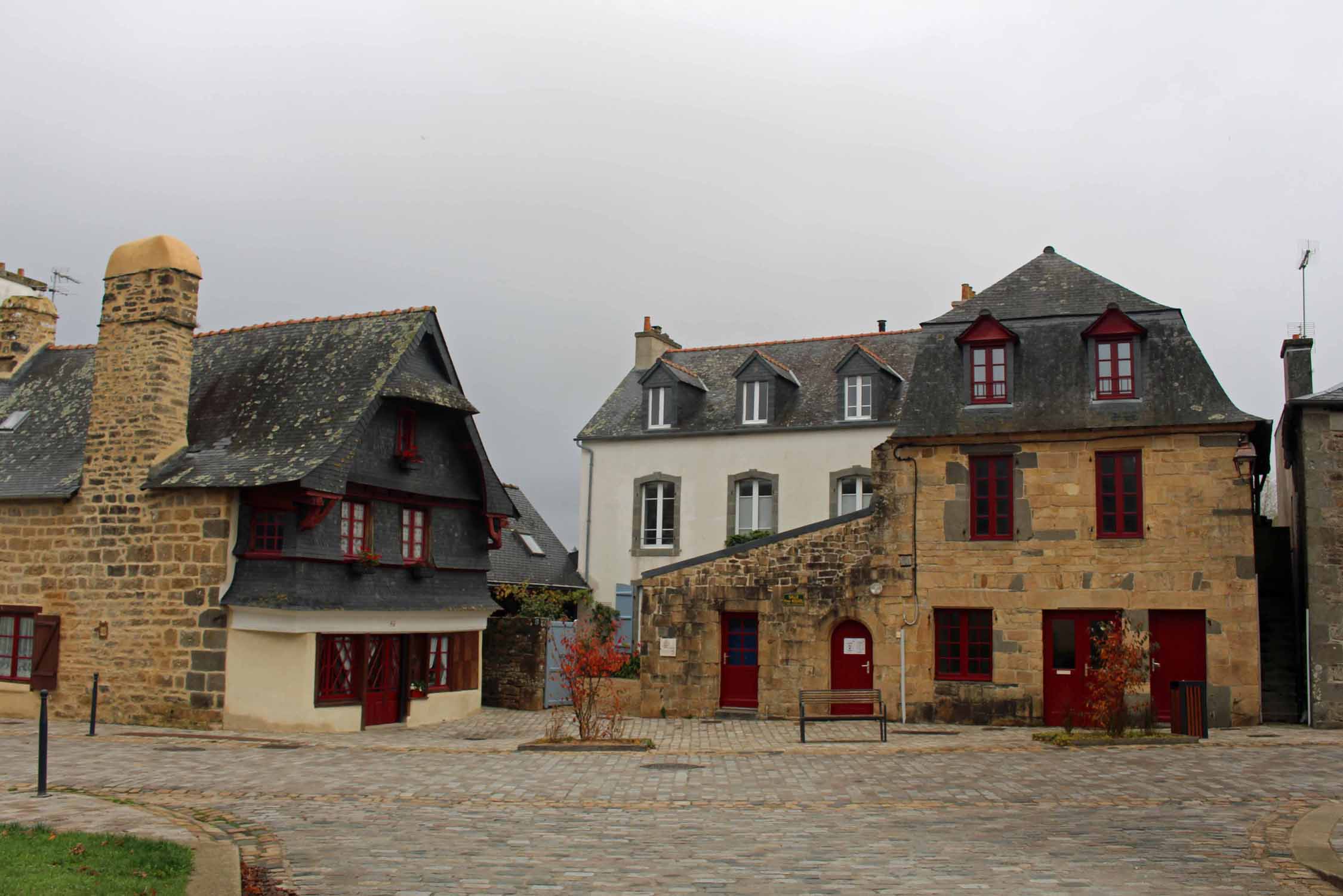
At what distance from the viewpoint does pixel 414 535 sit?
73.8ft

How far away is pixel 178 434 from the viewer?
20938mm

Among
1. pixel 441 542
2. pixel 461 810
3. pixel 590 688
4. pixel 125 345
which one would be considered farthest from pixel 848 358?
pixel 461 810

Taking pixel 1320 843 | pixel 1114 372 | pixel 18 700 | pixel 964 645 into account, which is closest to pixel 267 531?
pixel 18 700

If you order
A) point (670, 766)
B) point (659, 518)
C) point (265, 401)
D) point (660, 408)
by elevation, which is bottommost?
point (670, 766)

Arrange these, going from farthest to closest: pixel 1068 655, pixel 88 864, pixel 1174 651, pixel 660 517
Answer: pixel 660 517
pixel 1068 655
pixel 1174 651
pixel 88 864

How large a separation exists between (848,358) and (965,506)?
9365 millimetres

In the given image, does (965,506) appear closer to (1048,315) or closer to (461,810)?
(1048,315)

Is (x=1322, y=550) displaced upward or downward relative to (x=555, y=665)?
upward

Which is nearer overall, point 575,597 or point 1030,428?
point 1030,428

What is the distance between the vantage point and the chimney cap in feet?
68.3

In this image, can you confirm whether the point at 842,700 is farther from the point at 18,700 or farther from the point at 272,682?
the point at 18,700

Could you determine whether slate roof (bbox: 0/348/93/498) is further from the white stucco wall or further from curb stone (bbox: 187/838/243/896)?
curb stone (bbox: 187/838/243/896)

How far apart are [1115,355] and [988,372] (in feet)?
7.10

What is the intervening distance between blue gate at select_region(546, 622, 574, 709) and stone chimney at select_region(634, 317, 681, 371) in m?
11.0
